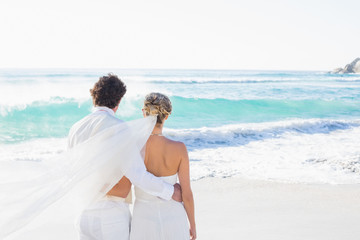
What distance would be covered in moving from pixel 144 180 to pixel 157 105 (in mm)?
472

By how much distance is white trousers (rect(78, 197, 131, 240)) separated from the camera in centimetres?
222

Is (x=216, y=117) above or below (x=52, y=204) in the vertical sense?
below

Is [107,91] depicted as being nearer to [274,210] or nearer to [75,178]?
[75,178]

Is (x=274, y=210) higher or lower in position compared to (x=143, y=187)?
lower

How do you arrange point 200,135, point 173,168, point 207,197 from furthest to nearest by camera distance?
1. point 200,135
2. point 207,197
3. point 173,168

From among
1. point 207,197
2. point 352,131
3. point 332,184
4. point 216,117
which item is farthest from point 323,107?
point 207,197

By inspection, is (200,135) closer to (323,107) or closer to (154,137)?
(154,137)

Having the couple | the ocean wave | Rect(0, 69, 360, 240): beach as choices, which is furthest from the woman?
the ocean wave

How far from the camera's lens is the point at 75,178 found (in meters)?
2.18

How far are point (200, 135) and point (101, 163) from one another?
872 cm

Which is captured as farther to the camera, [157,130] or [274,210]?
[274,210]

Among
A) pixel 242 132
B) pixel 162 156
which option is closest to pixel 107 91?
pixel 162 156

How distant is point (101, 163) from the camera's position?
7.19ft

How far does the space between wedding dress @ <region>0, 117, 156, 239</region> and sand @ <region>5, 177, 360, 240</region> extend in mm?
1801
